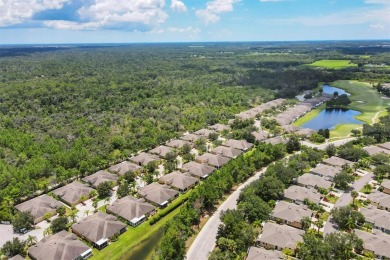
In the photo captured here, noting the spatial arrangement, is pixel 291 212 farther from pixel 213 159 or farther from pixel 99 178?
pixel 99 178

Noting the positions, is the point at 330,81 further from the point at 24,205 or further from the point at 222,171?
the point at 24,205

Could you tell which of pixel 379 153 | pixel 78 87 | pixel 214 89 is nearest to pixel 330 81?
pixel 214 89

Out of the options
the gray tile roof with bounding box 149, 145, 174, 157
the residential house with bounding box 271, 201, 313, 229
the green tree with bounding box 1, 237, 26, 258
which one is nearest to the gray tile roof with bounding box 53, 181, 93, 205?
the green tree with bounding box 1, 237, 26, 258

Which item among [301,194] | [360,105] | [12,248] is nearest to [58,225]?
[12,248]

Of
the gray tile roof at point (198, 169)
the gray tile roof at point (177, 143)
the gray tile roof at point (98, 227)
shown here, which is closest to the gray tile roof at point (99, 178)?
the gray tile roof at point (98, 227)

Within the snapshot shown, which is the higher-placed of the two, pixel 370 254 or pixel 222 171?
pixel 222 171

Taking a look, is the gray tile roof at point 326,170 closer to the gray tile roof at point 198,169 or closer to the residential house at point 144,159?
the gray tile roof at point 198,169
